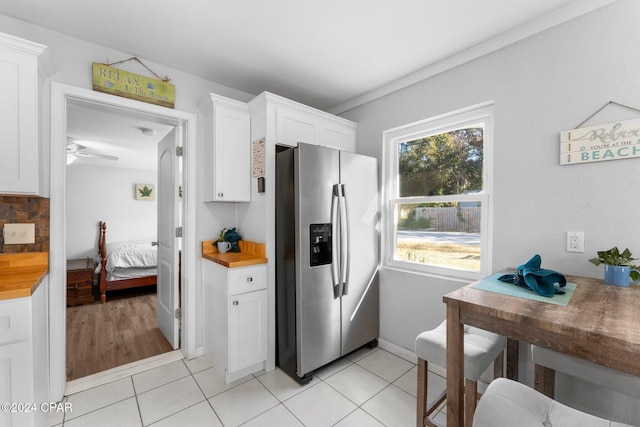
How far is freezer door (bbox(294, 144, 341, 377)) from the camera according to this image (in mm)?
2006

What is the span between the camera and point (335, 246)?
2.20 metres

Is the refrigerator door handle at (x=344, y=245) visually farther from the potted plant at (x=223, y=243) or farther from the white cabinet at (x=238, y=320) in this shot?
the potted plant at (x=223, y=243)

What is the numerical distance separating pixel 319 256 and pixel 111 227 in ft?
17.1

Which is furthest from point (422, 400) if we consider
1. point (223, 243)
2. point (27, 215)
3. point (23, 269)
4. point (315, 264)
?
point (27, 215)

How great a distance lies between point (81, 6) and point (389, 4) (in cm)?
181

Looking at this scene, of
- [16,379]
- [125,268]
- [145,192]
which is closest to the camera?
[16,379]

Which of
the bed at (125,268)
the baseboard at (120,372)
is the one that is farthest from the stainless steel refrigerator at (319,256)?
the bed at (125,268)

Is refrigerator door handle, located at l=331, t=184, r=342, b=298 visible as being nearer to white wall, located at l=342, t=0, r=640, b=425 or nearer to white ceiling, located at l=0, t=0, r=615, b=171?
white wall, located at l=342, t=0, r=640, b=425

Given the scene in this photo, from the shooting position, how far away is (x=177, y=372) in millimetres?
2197

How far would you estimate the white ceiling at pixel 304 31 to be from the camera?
1.59 meters

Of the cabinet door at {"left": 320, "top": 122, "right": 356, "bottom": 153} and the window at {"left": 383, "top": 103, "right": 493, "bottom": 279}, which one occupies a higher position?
the cabinet door at {"left": 320, "top": 122, "right": 356, "bottom": 153}

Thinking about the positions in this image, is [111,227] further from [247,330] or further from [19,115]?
[247,330]

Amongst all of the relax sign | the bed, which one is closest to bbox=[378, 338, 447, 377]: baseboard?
the relax sign

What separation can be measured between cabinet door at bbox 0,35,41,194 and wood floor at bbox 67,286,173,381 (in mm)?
1565
